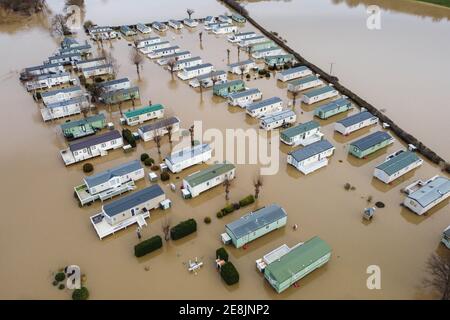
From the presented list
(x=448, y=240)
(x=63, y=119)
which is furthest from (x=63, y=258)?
(x=448, y=240)

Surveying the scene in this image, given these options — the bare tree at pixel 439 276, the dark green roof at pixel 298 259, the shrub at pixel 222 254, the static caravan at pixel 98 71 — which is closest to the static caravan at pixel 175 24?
the static caravan at pixel 98 71

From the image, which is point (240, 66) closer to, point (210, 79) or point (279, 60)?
point (210, 79)

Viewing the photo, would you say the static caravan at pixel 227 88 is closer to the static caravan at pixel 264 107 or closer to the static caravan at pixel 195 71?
the static caravan at pixel 264 107

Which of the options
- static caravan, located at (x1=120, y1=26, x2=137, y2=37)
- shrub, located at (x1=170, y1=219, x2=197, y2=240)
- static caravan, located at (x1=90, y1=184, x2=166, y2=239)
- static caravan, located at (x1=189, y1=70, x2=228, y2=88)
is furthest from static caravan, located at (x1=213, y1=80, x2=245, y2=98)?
static caravan, located at (x1=120, y1=26, x2=137, y2=37)

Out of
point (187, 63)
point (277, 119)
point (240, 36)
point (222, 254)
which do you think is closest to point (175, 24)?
point (240, 36)

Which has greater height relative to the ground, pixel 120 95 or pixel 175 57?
pixel 175 57

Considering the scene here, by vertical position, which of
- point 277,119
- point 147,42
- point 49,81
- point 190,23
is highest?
point 190,23

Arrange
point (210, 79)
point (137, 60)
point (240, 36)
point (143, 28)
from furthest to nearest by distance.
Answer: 1. point (143, 28)
2. point (240, 36)
3. point (137, 60)
4. point (210, 79)
